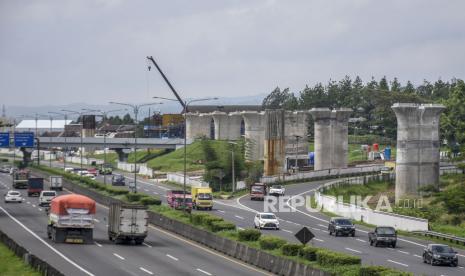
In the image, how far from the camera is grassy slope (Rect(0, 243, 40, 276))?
147ft

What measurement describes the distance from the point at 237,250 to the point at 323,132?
8456 cm

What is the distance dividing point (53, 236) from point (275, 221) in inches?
730

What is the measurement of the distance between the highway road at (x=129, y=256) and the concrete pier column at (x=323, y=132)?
66.9 meters

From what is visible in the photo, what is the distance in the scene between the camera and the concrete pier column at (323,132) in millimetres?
137375

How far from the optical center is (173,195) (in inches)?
3597

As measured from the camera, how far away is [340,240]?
2608 inches

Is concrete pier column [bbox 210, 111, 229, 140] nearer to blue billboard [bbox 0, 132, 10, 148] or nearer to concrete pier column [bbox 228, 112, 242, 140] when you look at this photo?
concrete pier column [bbox 228, 112, 242, 140]

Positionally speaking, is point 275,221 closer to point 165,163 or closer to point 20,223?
point 20,223

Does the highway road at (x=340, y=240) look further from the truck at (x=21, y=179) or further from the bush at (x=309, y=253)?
the truck at (x=21, y=179)

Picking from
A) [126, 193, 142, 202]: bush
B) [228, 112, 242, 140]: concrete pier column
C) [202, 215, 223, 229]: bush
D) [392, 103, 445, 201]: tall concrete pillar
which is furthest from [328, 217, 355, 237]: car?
[228, 112, 242, 140]: concrete pier column

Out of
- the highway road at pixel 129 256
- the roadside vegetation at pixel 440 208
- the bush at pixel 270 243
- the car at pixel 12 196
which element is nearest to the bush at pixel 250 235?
the highway road at pixel 129 256

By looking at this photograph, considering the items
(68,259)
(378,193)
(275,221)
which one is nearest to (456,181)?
(378,193)

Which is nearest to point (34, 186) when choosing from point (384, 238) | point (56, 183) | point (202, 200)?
point (56, 183)

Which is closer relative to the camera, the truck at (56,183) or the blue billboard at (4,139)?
the truck at (56,183)
